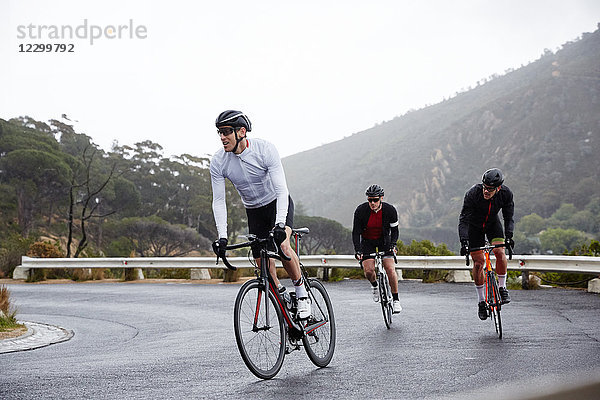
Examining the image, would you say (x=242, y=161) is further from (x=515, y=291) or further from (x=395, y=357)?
(x=515, y=291)

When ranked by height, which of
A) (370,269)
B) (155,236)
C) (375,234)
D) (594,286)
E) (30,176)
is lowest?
(594,286)

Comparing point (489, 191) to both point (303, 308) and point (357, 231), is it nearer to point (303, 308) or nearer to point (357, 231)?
point (357, 231)

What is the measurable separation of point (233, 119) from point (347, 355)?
9.33 feet

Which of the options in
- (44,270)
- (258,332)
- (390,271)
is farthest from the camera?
(44,270)

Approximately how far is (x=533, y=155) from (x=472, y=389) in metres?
146

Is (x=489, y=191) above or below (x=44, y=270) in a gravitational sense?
above

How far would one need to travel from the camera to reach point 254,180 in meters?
6.09

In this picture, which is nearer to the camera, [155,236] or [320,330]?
[320,330]

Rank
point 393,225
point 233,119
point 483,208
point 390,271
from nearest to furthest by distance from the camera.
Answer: point 233,119, point 483,208, point 393,225, point 390,271

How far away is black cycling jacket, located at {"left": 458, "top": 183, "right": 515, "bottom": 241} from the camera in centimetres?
847

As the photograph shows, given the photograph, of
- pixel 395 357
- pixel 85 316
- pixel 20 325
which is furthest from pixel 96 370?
pixel 85 316

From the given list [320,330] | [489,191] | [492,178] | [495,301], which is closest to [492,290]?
[495,301]

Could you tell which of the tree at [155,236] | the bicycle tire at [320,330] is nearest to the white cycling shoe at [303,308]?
the bicycle tire at [320,330]

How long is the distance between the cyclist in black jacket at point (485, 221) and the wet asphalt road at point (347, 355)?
2.41 ft
